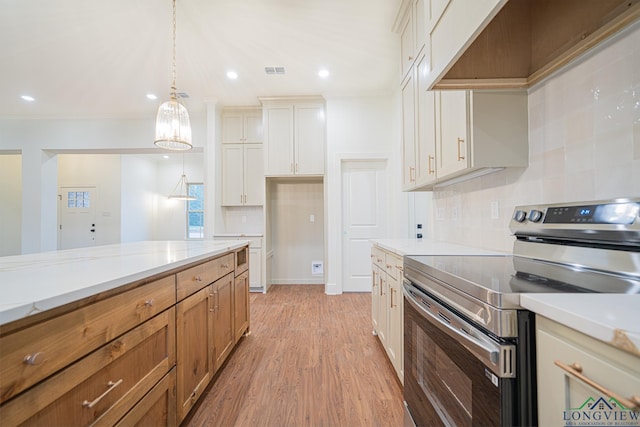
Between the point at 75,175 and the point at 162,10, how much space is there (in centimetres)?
655

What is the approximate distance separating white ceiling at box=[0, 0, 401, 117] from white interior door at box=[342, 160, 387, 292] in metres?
1.16

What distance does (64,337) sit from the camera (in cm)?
69

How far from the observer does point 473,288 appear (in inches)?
28.6

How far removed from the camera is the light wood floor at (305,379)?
1.48 m

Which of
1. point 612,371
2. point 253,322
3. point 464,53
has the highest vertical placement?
point 464,53

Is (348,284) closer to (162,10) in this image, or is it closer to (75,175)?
(162,10)

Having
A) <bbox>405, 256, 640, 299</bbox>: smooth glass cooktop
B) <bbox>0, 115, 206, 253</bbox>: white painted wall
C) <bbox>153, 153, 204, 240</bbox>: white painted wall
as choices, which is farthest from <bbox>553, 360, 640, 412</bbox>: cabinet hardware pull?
<bbox>153, 153, 204, 240</bbox>: white painted wall

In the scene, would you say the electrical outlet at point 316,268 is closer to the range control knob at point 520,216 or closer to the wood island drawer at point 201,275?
the wood island drawer at point 201,275

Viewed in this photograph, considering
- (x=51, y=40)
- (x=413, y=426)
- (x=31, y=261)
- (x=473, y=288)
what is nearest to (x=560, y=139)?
(x=473, y=288)

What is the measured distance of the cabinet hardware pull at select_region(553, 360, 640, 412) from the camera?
15.5 inches

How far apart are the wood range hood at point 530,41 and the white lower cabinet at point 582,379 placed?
107 centimetres

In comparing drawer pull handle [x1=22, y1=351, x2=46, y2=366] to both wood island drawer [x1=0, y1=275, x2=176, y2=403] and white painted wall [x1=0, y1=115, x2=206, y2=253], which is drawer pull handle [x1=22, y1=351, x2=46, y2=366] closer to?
wood island drawer [x1=0, y1=275, x2=176, y2=403]

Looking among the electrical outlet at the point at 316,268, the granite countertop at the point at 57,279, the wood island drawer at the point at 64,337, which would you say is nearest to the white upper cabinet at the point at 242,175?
the electrical outlet at the point at 316,268

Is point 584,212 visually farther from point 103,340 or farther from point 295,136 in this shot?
point 295,136
